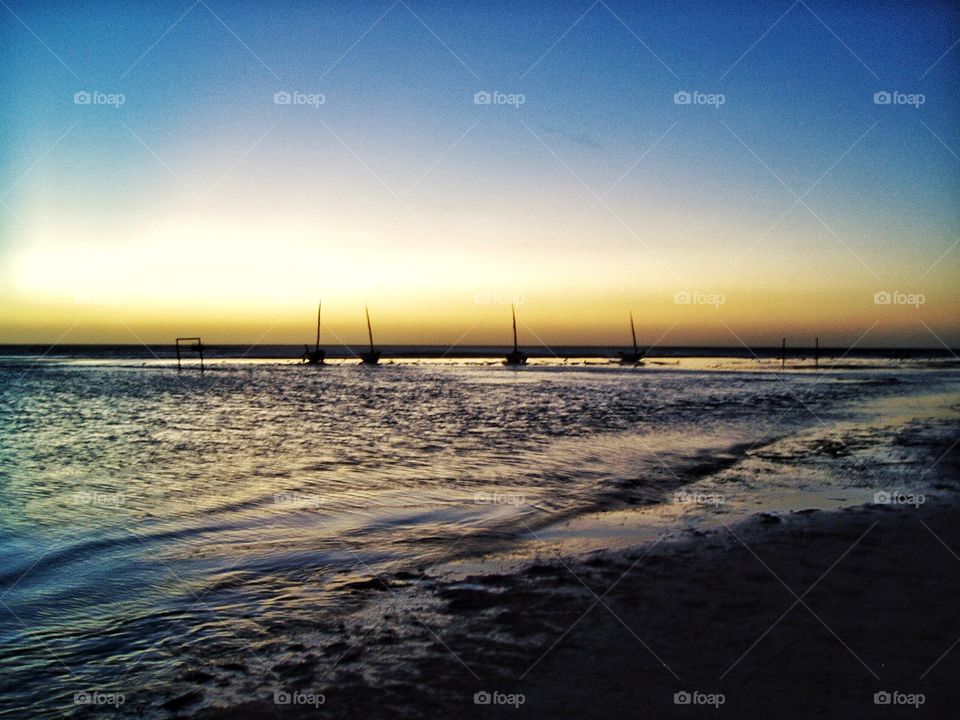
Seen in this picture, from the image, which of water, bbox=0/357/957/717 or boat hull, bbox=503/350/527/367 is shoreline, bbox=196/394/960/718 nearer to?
water, bbox=0/357/957/717

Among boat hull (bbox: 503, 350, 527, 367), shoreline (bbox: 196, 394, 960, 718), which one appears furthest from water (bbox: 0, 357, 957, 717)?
boat hull (bbox: 503, 350, 527, 367)

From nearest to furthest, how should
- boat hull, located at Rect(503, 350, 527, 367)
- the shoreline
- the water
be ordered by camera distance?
the shoreline
the water
boat hull, located at Rect(503, 350, 527, 367)

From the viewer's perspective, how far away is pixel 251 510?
9711 millimetres

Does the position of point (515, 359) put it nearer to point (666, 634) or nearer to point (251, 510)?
point (251, 510)

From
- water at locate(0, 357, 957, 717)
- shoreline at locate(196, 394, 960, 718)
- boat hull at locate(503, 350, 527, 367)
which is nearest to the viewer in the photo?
shoreline at locate(196, 394, 960, 718)

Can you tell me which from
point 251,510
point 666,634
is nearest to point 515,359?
point 251,510

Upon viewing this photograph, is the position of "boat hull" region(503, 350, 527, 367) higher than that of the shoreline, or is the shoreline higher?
"boat hull" region(503, 350, 527, 367)

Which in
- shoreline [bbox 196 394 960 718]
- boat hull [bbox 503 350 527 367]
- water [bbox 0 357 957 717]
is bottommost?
water [bbox 0 357 957 717]

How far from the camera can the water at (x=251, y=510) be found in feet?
16.4

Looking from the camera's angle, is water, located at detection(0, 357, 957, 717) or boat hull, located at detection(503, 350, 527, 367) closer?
water, located at detection(0, 357, 957, 717)

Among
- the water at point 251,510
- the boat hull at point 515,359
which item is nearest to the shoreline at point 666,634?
the water at point 251,510

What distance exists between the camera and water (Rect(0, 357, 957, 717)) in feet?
16.4

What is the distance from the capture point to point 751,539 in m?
7.40

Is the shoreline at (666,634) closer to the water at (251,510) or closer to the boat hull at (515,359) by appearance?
the water at (251,510)
